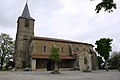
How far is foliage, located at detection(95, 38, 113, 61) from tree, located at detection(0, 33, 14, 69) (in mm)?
27677

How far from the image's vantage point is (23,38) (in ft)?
144

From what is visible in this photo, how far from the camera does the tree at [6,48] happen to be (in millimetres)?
49812

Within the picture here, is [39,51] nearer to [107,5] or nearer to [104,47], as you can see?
[104,47]

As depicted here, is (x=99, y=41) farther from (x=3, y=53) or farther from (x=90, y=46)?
(x=3, y=53)

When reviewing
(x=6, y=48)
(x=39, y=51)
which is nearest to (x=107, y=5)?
(x=39, y=51)

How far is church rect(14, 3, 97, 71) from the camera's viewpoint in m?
40.2

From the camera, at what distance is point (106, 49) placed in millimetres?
42812

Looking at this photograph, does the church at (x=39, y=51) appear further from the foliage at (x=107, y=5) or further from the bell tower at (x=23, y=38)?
the foliage at (x=107, y=5)

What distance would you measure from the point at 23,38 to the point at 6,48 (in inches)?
403

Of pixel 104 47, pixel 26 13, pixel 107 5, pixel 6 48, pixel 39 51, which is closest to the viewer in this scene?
pixel 107 5

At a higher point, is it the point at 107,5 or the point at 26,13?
the point at 26,13

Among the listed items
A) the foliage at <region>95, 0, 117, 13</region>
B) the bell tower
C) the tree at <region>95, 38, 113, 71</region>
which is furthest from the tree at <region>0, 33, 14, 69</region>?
the foliage at <region>95, 0, 117, 13</region>

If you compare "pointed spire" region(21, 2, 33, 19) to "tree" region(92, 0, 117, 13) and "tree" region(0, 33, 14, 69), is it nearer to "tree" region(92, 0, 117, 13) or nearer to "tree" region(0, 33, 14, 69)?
"tree" region(0, 33, 14, 69)

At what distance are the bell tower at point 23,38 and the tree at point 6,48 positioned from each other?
7924 mm
